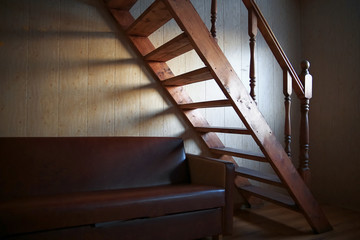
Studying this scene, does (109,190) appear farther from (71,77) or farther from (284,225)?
(284,225)

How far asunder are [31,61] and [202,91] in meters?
1.63

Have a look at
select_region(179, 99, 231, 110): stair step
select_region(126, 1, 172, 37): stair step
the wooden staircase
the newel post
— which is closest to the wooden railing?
the newel post

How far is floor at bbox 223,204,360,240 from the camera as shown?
7.89 feet

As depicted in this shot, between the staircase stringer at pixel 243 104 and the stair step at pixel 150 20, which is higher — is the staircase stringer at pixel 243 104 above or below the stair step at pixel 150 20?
below

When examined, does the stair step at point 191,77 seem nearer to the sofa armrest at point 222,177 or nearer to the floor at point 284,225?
the sofa armrest at point 222,177

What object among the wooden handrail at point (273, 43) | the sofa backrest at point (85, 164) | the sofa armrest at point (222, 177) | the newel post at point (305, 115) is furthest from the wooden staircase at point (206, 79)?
the sofa backrest at point (85, 164)

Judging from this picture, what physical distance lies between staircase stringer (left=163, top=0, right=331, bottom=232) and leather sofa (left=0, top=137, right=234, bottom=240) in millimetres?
372

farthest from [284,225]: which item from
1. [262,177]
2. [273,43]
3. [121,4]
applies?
[121,4]

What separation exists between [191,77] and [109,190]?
112 centimetres

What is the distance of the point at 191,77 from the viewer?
249cm

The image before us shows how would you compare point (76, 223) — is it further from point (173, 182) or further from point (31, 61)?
point (31, 61)

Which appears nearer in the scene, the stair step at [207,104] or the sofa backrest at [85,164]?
the sofa backrest at [85,164]

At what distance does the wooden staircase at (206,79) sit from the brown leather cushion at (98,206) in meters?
0.54

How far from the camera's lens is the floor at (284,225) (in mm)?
2404
